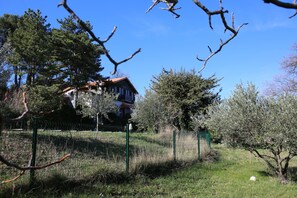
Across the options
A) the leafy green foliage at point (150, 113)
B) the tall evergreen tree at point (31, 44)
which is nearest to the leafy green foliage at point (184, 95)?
the leafy green foliage at point (150, 113)

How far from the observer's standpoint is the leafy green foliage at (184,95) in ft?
101

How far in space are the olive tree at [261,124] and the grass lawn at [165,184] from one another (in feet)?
3.27

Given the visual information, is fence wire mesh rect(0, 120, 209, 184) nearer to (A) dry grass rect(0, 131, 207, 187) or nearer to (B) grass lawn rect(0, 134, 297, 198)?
(A) dry grass rect(0, 131, 207, 187)

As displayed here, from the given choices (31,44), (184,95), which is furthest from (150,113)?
(31,44)

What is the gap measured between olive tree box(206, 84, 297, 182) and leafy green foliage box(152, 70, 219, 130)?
16.8 m

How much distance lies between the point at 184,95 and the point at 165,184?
71.8 ft

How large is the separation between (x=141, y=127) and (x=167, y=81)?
474 cm

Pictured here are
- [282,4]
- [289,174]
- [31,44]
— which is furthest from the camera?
[31,44]

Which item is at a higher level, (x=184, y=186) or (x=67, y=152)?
(x=67, y=152)

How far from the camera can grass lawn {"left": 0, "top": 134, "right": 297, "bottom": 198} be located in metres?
7.62

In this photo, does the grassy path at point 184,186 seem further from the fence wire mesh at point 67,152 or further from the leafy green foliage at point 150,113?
the leafy green foliage at point 150,113

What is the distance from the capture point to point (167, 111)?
1205 inches

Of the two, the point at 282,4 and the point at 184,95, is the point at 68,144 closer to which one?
the point at 282,4

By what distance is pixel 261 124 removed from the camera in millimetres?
12281
